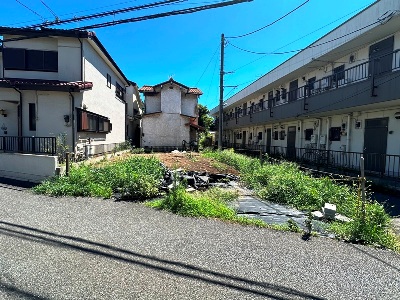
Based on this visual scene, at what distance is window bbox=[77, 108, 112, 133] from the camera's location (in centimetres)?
1105

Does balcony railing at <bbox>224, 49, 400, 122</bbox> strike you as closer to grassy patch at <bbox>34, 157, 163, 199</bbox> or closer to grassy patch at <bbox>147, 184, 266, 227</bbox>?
grassy patch at <bbox>147, 184, 266, 227</bbox>

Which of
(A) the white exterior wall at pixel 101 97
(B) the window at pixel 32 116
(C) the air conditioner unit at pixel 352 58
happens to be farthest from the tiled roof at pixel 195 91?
(B) the window at pixel 32 116

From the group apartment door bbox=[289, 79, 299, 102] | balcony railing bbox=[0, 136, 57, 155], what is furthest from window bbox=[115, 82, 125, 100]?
apartment door bbox=[289, 79, 299, 102]

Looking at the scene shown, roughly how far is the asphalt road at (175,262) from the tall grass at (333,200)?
16.9 inches

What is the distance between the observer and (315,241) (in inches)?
163

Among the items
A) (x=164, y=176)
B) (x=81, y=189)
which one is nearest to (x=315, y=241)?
(x=164, y=176)

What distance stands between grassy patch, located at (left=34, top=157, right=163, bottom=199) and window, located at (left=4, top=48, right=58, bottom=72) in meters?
6.96

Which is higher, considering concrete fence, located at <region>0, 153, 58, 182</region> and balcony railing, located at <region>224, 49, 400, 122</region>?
balcony railing, located at <region>224, 49, 400, 122</region>

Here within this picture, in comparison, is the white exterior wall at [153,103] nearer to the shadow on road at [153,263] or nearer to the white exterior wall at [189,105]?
the white exterior wall at [189,105]

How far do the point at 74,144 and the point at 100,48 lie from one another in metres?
5.93

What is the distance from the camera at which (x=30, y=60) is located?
11711mm

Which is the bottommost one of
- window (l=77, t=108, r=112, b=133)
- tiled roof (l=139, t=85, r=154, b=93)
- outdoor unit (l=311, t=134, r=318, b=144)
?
outdoor unit (l=311, t=134, r=318, b=144)

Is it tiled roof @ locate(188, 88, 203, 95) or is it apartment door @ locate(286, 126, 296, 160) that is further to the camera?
tiled roof @ locate(188, 88, 203, 95)

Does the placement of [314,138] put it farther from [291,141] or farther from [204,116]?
[204,116]
